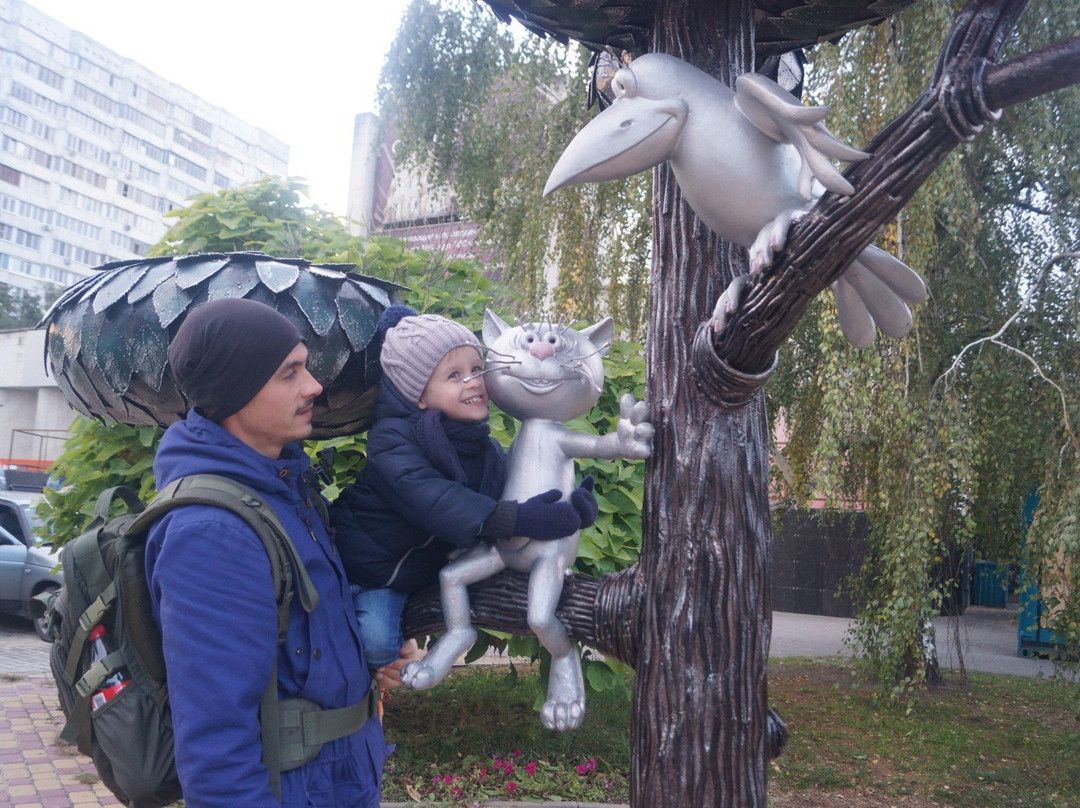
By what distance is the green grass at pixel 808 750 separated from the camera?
15.7ft

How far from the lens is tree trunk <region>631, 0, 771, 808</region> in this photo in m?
1.74

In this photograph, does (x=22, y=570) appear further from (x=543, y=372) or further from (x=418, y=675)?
(x=543, y=372)

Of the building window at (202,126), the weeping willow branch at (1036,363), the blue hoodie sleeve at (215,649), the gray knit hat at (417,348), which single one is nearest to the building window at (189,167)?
the building window at (202,126)

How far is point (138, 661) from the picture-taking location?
1.57m

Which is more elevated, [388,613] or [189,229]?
[189,229]

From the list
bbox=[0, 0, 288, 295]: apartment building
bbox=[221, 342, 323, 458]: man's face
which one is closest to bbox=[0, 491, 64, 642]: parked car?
bbox=[221, 342, 323, 458]: man's face

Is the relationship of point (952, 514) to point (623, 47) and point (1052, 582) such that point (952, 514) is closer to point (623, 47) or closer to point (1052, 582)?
point (1052, 582)

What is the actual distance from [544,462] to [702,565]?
0.40 m

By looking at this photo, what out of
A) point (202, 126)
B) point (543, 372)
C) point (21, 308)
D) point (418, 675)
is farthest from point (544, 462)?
point (202, 126)

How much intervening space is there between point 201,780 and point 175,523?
405mm

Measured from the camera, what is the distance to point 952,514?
6.96 meters

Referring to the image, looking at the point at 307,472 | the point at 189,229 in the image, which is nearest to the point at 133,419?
the point at 307,472

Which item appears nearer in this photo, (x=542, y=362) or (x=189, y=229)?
(x=542, y=362)

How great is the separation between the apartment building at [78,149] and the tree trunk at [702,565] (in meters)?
48.0
